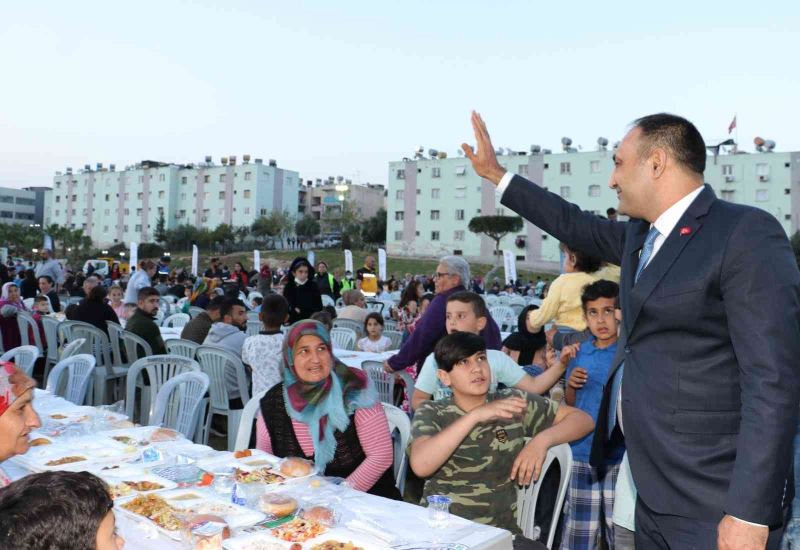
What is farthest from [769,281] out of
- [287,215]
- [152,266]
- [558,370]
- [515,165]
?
[287,215]

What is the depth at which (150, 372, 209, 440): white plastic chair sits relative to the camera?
4020 mm

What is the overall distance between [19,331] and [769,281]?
8378 mm

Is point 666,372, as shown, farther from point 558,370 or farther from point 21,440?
point 21,440

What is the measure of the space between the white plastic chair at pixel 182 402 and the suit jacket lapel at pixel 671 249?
119 inches

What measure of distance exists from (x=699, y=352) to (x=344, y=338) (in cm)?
665

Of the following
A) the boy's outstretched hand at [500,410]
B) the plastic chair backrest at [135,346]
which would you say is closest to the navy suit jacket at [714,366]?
the boy's outstretched hand at [500,410]

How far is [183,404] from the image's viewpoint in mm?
4238

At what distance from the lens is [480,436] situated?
270 cm

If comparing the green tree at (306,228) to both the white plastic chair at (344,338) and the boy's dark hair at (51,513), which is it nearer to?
the white plastic chair at (344,338)

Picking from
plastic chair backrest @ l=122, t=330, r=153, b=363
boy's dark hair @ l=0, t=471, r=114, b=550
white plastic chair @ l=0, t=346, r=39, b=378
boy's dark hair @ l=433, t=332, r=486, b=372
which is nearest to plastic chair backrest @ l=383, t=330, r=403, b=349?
plastic chair backrest @ l=122, t=330, r=153, b=363

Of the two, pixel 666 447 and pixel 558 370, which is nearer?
pixel 666 447

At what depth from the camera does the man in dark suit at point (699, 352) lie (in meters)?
1.51

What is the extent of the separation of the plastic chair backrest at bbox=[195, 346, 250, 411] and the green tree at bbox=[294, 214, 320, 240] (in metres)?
59.3

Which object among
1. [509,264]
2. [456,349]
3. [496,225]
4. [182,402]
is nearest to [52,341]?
[182,402]
